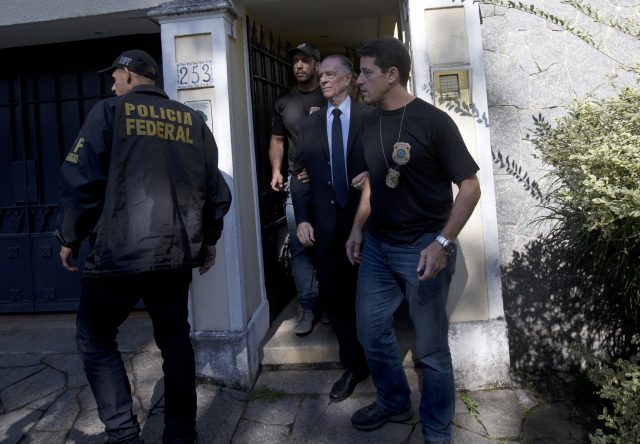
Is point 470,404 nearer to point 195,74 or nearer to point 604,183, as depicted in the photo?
point 604,183

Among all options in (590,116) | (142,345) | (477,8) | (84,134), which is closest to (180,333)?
(84,134)

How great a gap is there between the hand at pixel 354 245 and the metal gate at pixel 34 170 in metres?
2.78

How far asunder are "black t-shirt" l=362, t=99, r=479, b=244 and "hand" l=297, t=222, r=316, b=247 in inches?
26.5

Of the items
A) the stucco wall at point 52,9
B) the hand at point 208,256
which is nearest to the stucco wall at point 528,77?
the hand at point 208,256

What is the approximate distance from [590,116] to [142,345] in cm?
323

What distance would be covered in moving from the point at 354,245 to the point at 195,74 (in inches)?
58.6

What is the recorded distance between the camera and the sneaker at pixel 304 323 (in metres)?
4.28

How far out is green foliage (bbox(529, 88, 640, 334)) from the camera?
2.29 m

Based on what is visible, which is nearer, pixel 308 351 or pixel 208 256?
pixel 208 256

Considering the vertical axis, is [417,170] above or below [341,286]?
above

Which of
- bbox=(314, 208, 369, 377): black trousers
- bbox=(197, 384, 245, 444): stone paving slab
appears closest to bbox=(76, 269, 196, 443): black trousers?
bbox=(197, 384, 245, 444): stone paving slab

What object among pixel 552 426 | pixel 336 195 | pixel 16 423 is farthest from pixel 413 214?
pixel 16 423

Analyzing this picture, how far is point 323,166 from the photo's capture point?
3.66 m

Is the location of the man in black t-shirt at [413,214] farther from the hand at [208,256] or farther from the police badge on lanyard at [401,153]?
the hand at [208,256]
